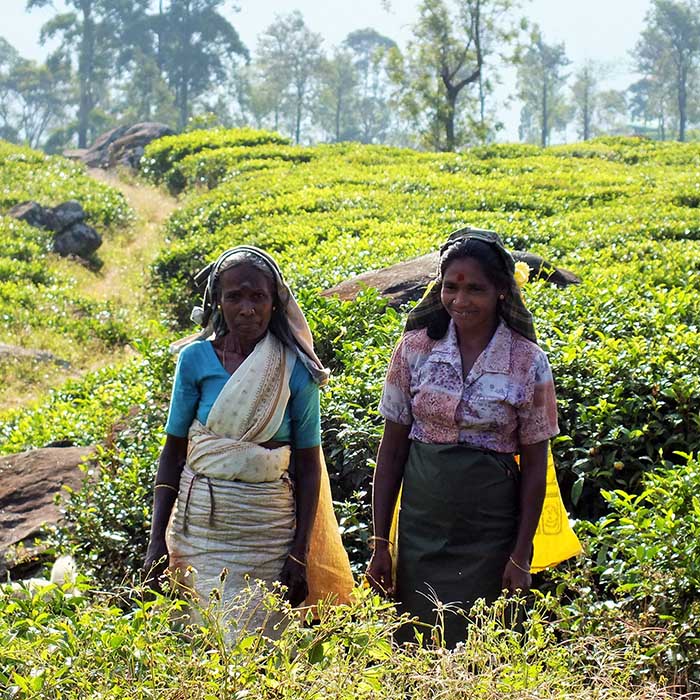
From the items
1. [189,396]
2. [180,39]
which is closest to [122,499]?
[189,396]

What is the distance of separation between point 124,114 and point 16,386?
5119 centimetres

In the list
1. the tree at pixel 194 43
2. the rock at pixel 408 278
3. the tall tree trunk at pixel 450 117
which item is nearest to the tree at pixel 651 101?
the tree at pixel 194 43

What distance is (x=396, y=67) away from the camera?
30.0 m

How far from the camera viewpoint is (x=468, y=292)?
289 cm

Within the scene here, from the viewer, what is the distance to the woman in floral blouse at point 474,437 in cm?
288

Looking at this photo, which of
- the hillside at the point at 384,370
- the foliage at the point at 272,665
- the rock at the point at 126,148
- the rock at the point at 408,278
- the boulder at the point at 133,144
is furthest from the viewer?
the rock at the point at 126,148

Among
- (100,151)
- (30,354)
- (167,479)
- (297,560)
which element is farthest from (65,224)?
(100,151)

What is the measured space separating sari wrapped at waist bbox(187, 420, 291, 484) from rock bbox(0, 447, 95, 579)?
1.91 meters

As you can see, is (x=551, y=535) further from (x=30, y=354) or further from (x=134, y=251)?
(x=134, y=251)

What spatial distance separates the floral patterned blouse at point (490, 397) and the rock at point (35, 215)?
531 inches

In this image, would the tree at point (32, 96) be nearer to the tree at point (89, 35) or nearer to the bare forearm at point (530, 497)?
the tree at point (89, 35)

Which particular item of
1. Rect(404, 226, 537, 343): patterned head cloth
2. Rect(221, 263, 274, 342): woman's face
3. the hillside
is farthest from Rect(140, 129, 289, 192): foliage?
Rect(404, 226, 537, 343): patterned head cloth

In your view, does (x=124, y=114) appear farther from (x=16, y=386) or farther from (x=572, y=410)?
(x=572, y=410)

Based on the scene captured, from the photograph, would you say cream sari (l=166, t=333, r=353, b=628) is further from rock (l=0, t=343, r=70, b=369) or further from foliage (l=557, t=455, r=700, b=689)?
rock (l=0, t=343, r=70, b=369)
